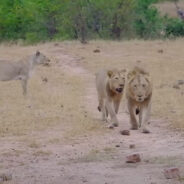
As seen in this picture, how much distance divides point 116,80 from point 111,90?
0.81 feet

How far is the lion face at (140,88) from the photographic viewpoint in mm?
9914

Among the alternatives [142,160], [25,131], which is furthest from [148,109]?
[142,160]

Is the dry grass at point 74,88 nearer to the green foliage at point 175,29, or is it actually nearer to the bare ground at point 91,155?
the bare ground at point 91,155

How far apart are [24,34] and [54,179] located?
29.3 meters

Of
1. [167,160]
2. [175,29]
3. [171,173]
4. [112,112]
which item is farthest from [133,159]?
[175,29]

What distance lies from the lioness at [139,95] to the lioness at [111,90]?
0.16 meters

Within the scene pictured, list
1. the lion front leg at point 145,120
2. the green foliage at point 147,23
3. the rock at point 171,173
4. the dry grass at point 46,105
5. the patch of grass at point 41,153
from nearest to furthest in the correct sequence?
the rock at point 171,173 → the patch of grass at point 41,153 → the lion front leg at point 145,120 → the dry grass at point 46,105 → the green foliage at point 147,23

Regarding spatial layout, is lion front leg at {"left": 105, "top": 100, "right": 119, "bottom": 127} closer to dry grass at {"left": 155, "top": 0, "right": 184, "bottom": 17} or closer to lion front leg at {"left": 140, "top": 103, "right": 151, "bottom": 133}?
lion front leg at {"left": 140, "top": 103, "right": 151, "bottom": 133}

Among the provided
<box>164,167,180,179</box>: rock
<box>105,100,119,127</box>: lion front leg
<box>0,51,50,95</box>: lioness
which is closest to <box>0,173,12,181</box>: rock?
<box>164,167,180,179</box>: rock

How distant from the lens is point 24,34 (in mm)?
35625

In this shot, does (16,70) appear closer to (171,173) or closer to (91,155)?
(91,155)

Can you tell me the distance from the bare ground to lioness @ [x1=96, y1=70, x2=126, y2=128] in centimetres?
21

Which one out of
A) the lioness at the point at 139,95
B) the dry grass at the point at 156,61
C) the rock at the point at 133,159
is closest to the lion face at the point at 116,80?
the lioness at the point at 139,95

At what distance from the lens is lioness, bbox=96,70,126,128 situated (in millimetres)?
10305
